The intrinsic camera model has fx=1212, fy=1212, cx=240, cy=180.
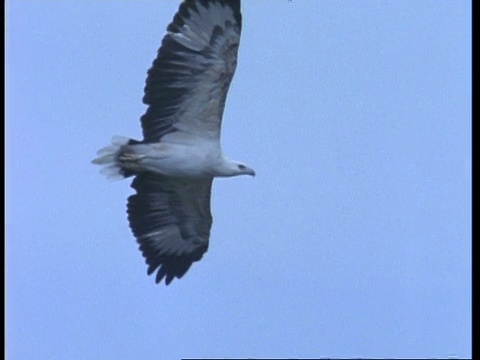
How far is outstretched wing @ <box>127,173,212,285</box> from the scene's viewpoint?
9602mm

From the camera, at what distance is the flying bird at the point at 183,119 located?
8.91 metres

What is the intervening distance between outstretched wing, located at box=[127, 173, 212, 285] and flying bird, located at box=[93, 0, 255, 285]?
11 mm

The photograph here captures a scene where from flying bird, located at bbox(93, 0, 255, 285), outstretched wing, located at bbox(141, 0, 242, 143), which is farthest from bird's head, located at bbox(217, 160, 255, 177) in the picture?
outstretched wing, located at bbox(141, 0, 242, 143)

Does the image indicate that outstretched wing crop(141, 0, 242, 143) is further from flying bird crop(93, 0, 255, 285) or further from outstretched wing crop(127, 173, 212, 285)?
outstretched wing crop(127, 173, 212, 285)

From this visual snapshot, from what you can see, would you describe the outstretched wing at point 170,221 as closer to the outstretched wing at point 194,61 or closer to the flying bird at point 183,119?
the flying bird at point 183,119

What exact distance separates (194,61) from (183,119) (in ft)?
1.65

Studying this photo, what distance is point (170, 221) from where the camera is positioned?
991cm

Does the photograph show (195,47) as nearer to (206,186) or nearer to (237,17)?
(237,17)

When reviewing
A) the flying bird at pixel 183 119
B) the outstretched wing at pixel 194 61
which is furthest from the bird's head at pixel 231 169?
the outstretched wing at pixel 194 61

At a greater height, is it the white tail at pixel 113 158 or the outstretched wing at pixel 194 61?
the outstretched wing at pixel 194 61

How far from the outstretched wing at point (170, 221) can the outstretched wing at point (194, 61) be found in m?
0.62

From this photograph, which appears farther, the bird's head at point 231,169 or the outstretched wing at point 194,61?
the bird's head at point 231,169
